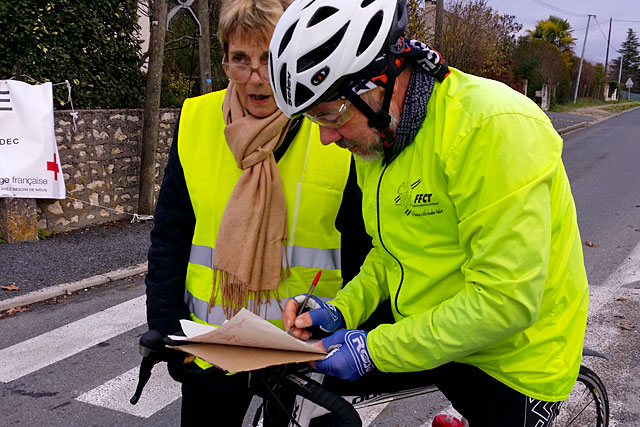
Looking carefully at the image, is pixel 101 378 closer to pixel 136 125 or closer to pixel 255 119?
pixel 255 119

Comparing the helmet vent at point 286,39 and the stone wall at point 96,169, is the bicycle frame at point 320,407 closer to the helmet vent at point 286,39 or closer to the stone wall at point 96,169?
the helmet vent at point 286,39

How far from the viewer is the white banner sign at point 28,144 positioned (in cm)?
778

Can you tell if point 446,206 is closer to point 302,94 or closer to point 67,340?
point 302,94

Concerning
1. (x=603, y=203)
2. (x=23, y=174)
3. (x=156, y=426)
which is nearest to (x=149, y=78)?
(x=23, y=174)

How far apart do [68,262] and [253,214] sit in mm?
5920

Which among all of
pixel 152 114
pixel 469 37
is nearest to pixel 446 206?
pixel 152 114

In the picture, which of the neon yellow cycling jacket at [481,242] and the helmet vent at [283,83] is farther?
the helmet vent at [283,83]

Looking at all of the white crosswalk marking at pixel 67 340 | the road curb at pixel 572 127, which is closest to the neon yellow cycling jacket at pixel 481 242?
the white crosswalk marking at pixel 67 340

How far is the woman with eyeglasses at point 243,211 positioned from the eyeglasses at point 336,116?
44 centimetres

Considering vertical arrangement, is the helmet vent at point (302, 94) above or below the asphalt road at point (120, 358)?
above

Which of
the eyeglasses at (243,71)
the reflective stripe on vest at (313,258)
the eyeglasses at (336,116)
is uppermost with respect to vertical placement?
the eyeglasses at (243,71)

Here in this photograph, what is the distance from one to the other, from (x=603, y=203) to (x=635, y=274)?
13.1ft

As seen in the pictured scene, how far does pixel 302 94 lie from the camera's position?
5.46 ft

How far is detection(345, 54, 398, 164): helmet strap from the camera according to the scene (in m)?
1.66
